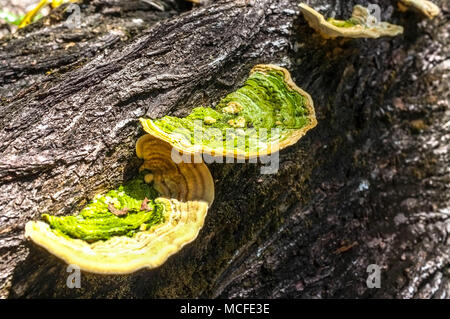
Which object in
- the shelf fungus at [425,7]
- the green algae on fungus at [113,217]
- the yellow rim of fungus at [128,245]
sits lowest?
the green algae on fungus at [113,217]

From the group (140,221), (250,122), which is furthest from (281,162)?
(140,221)

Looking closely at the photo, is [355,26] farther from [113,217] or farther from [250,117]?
[113,217]

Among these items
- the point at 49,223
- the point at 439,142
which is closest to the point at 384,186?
the point at 439,142

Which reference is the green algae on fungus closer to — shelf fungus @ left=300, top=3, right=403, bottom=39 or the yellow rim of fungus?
the yellow rim of fungus

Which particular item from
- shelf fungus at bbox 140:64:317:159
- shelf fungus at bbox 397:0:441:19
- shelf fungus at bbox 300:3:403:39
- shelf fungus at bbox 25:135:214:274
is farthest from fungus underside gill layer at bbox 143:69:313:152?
shelf fungus at bbox 397:0:441:19

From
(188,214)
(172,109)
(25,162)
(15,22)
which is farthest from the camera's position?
(15,22)

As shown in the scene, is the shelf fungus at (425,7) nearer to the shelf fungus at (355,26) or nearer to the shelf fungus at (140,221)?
the shelf fungus at (355,26)

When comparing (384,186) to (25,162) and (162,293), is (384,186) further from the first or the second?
(25,162)

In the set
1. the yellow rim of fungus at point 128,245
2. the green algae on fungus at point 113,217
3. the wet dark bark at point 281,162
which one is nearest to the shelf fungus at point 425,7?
the wet dark bark at point 281,162
